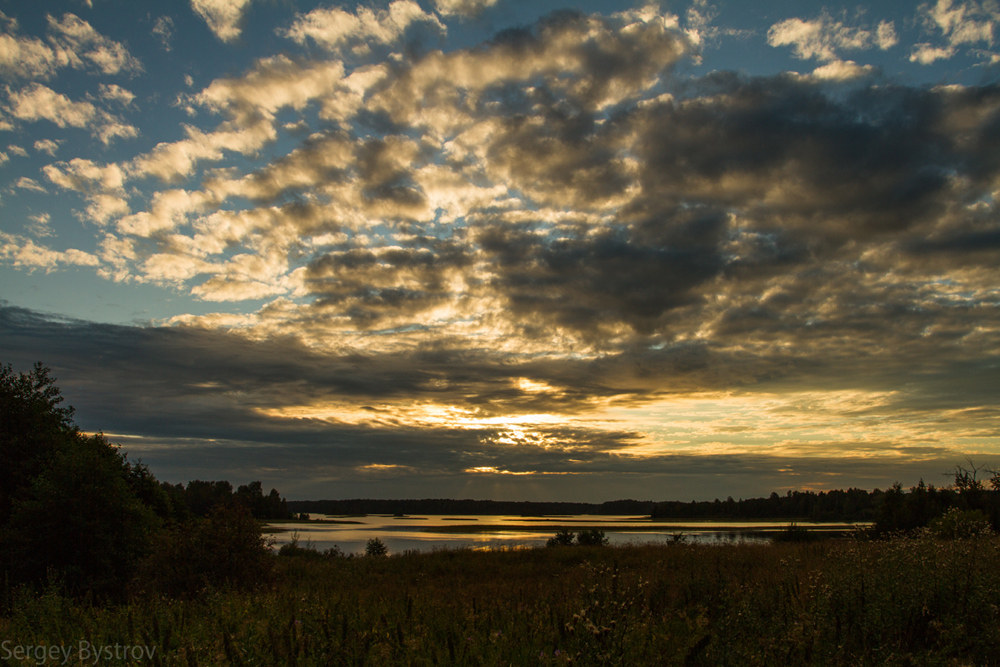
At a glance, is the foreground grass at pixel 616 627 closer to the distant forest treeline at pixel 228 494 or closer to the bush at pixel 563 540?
the bush at pixel 563 540

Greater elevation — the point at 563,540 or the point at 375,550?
the point at 563,540

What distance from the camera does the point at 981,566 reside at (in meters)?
6.03

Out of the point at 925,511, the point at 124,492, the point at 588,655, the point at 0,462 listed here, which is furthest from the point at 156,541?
the point at 925,511

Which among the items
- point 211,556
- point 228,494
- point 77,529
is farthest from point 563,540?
point 228,494

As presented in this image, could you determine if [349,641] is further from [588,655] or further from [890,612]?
[890,612]

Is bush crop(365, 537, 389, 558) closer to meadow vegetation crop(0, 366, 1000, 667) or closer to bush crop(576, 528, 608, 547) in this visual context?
bush crop(576, 528, 608, 547)

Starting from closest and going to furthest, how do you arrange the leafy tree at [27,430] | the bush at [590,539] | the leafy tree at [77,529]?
1. the leafy tree at [77,529]
2. the leafy tree at [27,430]
3. the bush at [590,539]

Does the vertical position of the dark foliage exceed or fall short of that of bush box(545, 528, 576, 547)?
it exceeds it

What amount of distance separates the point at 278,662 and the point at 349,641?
2.03 feet

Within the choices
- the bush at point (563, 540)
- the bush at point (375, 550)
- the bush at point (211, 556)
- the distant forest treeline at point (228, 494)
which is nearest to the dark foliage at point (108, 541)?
the bush at point (211, 556)

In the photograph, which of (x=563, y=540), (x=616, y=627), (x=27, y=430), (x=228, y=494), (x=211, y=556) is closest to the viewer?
(x=616, y=627)

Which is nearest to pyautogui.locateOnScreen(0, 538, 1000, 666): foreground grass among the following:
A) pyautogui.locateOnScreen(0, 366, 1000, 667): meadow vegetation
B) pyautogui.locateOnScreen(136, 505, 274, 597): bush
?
pyautogui.locateOnScreen(0, 366, 1000, 667): meadow vegetation

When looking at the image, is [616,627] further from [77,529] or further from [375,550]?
[375,550]

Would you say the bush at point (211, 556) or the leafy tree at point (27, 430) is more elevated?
the leafy tree at point (27, 430)
